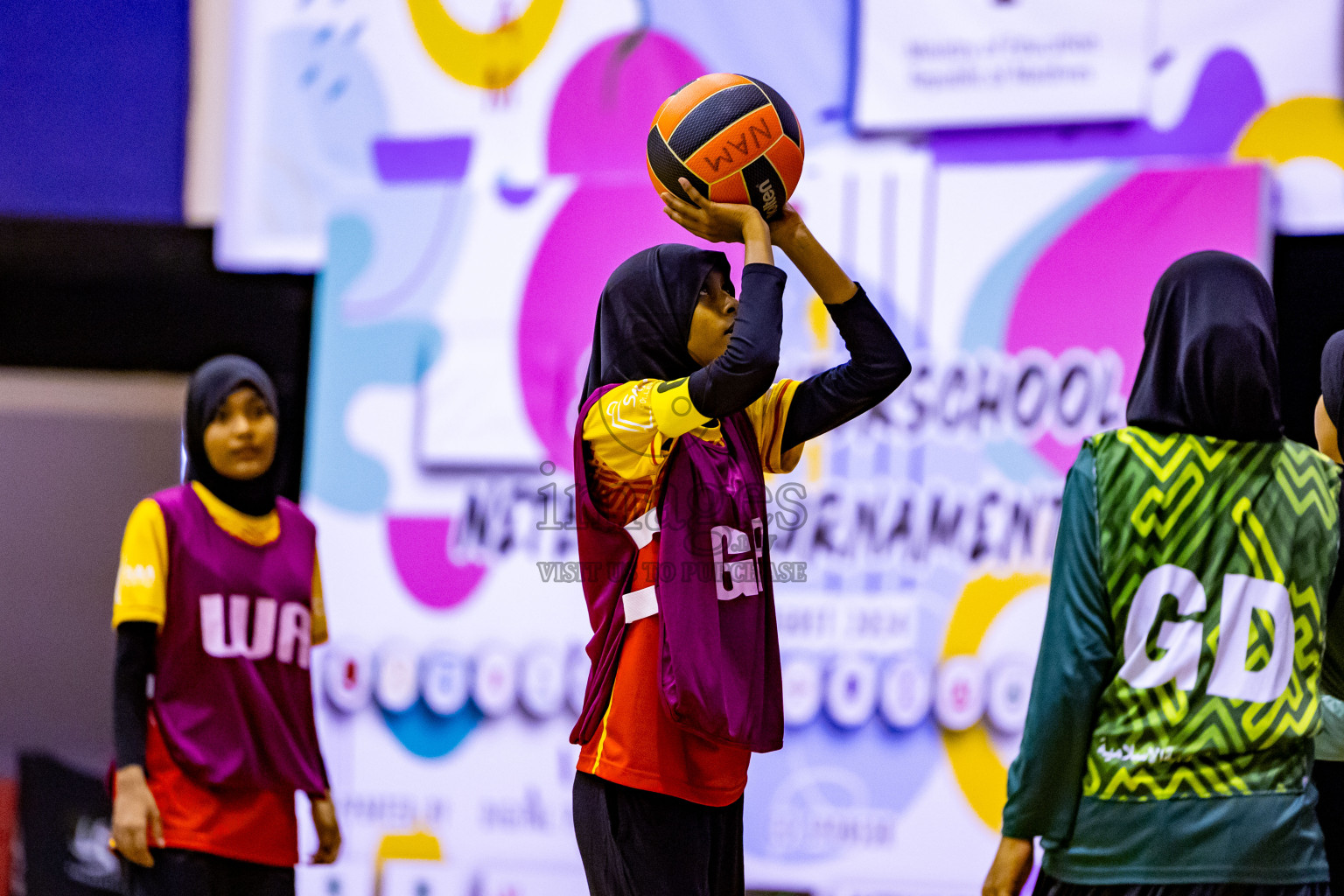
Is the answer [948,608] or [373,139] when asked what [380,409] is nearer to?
[373,139]

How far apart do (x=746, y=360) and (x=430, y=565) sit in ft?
9.00

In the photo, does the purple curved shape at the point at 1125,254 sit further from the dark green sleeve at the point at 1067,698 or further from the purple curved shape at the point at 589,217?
the dark green sleeve at the point at 1067,698

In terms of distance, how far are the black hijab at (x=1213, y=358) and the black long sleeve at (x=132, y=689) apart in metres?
2.13

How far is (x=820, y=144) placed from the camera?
4375 millimetres

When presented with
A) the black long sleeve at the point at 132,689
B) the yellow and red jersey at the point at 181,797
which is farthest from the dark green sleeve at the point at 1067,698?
the black long sleeve at the point at 132,689

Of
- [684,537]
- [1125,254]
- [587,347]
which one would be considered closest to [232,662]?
[684,537]

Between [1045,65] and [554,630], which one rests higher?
[1045,65]

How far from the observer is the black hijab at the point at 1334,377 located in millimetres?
2807

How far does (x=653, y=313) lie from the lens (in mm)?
2248

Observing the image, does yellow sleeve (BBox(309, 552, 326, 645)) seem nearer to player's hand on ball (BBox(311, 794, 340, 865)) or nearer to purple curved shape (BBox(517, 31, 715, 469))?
player's hand on ball (BBox(311, 794, 340, 865))

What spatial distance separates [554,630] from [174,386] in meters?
1.81

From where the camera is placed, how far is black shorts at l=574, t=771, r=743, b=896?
2.09 meters

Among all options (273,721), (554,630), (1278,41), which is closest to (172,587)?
(273,721)

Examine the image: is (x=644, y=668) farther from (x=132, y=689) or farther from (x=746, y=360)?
(x=132, y=689)
